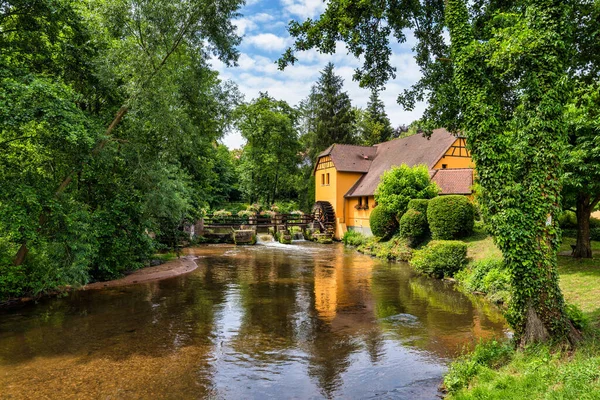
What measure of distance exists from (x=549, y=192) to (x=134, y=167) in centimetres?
1277

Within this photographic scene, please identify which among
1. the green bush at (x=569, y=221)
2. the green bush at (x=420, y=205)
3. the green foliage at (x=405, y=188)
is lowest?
the green bush at (x=569, y=221)

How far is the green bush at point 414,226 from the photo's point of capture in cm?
1964

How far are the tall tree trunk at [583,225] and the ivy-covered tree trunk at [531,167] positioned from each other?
8.16m

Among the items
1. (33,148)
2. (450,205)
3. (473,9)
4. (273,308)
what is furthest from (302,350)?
(450,205)

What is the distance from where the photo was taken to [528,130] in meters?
5.97

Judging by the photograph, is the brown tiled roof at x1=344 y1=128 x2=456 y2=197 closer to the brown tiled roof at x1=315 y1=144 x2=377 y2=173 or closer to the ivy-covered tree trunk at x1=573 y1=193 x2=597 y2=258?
the brown tiled roof at x1=315 y1=144 x2=377 y2=173

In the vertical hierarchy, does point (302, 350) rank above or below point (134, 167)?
below

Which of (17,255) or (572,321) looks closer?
(572,321)

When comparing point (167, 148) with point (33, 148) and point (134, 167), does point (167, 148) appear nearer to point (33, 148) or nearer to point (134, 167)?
point (134, 167)

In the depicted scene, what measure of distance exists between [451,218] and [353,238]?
1042cm

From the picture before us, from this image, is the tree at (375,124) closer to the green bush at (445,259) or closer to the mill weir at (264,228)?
the mill weir at (264,228)

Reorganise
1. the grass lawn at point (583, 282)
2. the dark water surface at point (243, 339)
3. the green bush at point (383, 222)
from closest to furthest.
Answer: the dark water surface at point (243, 339) < the grass lawn at point (583, 282) < the green bush at point (383, 222)

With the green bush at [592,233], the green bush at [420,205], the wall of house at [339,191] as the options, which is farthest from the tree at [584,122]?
the wall of house at [339,191]

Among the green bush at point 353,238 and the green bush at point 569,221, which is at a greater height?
the green bush at point 569,221
